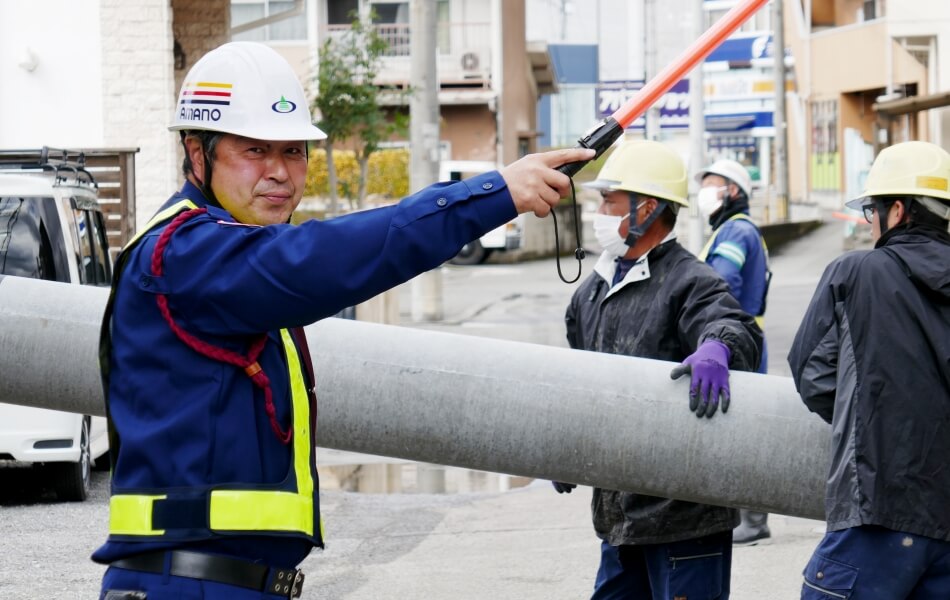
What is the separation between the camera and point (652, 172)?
16.5 ft

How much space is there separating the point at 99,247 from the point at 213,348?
7.64m

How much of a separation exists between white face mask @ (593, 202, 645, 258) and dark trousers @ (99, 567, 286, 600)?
2.38 meters

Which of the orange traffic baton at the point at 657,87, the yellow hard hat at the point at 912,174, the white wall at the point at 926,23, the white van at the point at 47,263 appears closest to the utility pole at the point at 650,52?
the white wall at the point at 926,23

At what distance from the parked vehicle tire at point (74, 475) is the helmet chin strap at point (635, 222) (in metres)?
4.85

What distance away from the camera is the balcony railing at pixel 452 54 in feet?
123

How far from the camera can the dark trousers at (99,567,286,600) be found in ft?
9.09

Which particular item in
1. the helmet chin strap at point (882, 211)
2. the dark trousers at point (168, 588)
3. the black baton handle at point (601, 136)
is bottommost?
the dark trousers at point (168, 588)

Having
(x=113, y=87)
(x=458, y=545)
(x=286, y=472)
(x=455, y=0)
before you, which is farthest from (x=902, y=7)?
(x=286, y=472)

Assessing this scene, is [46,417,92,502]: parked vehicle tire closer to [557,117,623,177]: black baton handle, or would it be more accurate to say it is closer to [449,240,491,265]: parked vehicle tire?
[557,117,623,177]: black baton handle

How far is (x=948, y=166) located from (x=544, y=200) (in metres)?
1.80

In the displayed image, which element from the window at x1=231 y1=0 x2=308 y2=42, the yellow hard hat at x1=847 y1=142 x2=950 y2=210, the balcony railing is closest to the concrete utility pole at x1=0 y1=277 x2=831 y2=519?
the yellow hard hat at x1=847 y1=142 x2=950 y2=210

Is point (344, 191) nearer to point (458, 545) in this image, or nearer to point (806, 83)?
point (458, 545)

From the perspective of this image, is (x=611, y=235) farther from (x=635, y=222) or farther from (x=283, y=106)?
(x=283, y=106)

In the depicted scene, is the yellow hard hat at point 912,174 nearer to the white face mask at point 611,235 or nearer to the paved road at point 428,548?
the white face mask at point 611,235
